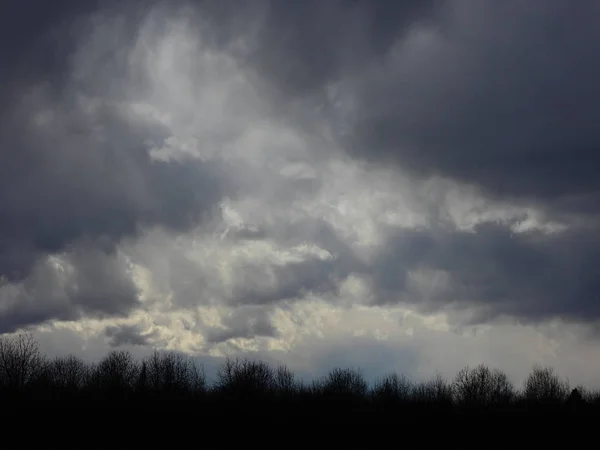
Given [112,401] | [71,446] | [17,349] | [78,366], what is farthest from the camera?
[78,366]

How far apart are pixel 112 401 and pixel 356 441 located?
3423 cm

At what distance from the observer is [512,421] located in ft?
288

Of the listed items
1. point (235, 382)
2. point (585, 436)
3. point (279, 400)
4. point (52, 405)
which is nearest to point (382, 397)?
point (235, 382)

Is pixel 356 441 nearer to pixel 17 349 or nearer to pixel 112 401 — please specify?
pixel 112 401

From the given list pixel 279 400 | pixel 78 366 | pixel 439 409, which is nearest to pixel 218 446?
pixel 279 400

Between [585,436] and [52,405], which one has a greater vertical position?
[52,405]

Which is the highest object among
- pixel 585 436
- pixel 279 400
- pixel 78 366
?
pixel 78 366

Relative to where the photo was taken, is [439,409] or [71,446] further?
[439,409]

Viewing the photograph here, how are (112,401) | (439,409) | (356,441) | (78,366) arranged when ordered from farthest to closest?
1. (78,366)
2. (439,409)
3. (112,401)
4. (356,441)

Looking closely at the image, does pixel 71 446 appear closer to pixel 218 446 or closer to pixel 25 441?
pixel 25 441

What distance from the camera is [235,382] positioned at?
12900 centimetres

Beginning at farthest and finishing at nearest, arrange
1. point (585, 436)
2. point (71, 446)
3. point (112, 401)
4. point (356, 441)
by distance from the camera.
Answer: point (112, 401)
point (585, 436)
point (356, 441)
point (71, 446)

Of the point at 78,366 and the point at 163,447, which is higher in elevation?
the point at 78,366

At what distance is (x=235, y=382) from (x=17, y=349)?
135 ft
